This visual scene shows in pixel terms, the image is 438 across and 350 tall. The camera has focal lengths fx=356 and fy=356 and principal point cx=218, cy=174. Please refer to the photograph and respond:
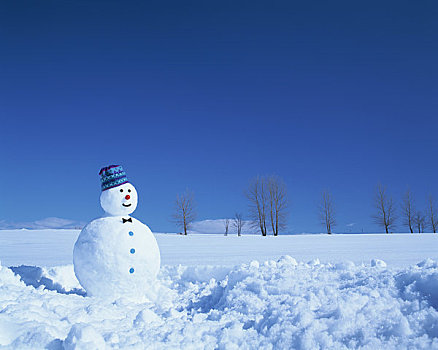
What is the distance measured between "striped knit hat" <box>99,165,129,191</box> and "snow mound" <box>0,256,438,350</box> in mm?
1543

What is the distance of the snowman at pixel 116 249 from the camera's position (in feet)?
15.5

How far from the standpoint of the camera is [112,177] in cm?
505

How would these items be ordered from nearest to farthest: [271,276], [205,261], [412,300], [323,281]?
[412,300] < [323,281] < [271,276] < [205,261]

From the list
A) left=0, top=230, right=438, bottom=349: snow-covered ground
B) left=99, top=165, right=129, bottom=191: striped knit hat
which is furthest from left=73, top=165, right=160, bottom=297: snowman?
left=0, top=230, right=438, bottom=349: snow-covered ground

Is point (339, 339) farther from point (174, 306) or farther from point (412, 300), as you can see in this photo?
point (174, 306)

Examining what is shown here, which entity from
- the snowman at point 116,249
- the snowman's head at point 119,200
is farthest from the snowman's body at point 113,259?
the snowman's head at point 119,200

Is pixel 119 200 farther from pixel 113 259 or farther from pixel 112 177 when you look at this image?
pixel 113 259

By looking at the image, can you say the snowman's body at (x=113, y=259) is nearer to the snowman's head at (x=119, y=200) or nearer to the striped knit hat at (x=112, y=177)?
the snowman's head at (x=119, y=200)

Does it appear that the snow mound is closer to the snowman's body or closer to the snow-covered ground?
the snow-covered ground

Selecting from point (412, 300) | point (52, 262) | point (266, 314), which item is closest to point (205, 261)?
point (52, 262)

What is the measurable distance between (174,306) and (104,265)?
107cm

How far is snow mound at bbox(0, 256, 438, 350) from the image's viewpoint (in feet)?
8.93

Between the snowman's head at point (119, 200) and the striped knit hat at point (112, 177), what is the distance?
6 centimetres

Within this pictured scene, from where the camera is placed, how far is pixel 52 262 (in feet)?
24.3
